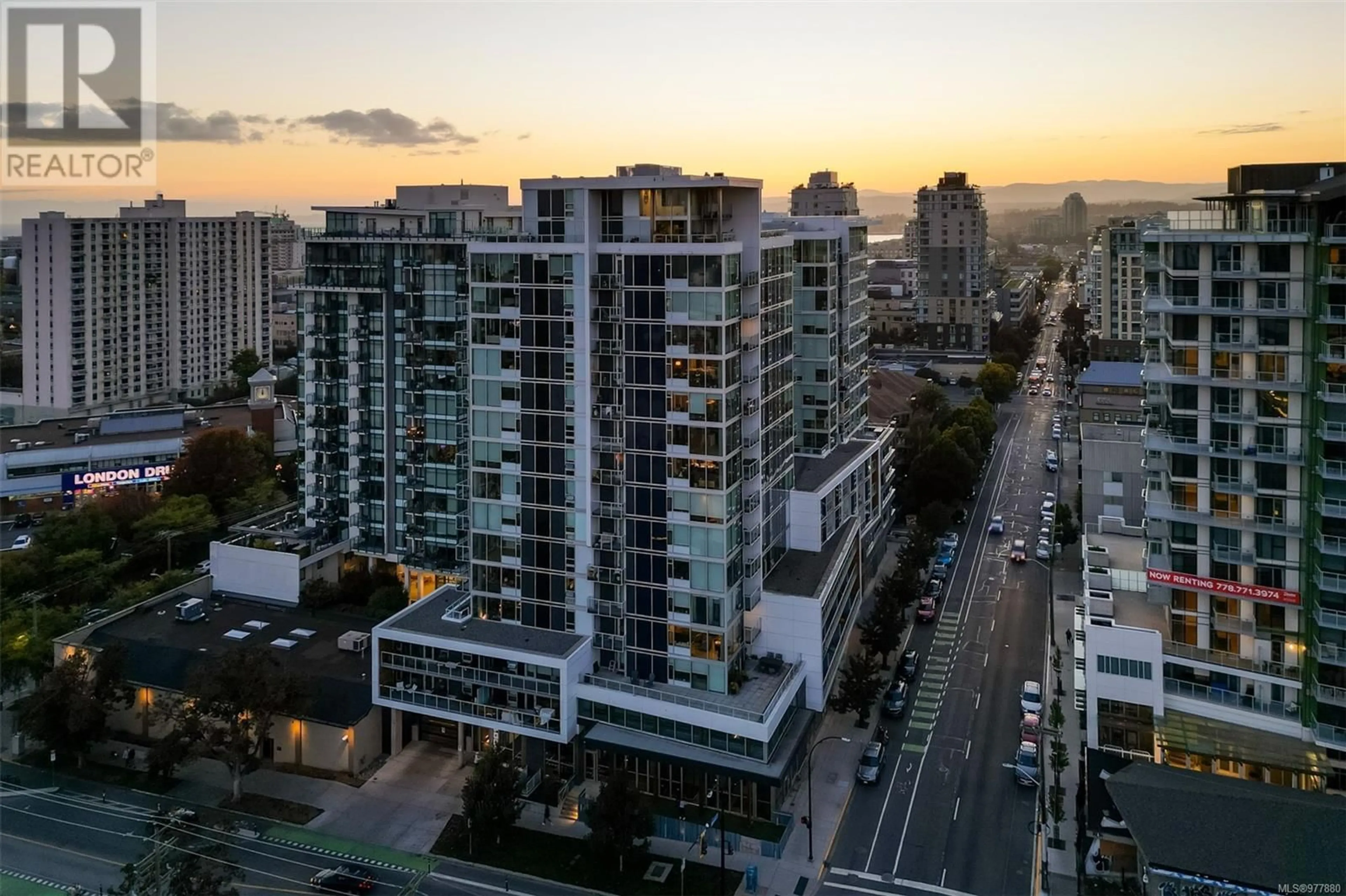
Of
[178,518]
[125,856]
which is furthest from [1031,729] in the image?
[178,518]

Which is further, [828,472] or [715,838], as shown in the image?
[828,472]

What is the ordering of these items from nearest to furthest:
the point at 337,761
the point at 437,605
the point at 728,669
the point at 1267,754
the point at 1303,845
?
the point at 1303,845 < the point at 1267,754 < the point at 728,669 < the point at 337,761 < the point at 437,605

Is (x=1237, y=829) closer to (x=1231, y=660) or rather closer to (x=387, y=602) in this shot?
(x=1231, y=660)

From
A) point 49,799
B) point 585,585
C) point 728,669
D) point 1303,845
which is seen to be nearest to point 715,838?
point 728,669

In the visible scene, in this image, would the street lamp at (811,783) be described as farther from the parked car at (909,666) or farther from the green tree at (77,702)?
the green tree at (77,702)

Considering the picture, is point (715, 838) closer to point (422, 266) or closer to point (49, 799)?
point (49, 799)

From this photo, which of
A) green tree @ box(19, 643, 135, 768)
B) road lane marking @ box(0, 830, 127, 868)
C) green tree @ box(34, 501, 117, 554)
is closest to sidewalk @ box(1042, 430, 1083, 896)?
road lane marking @ box(0, 830, 127, 868)
